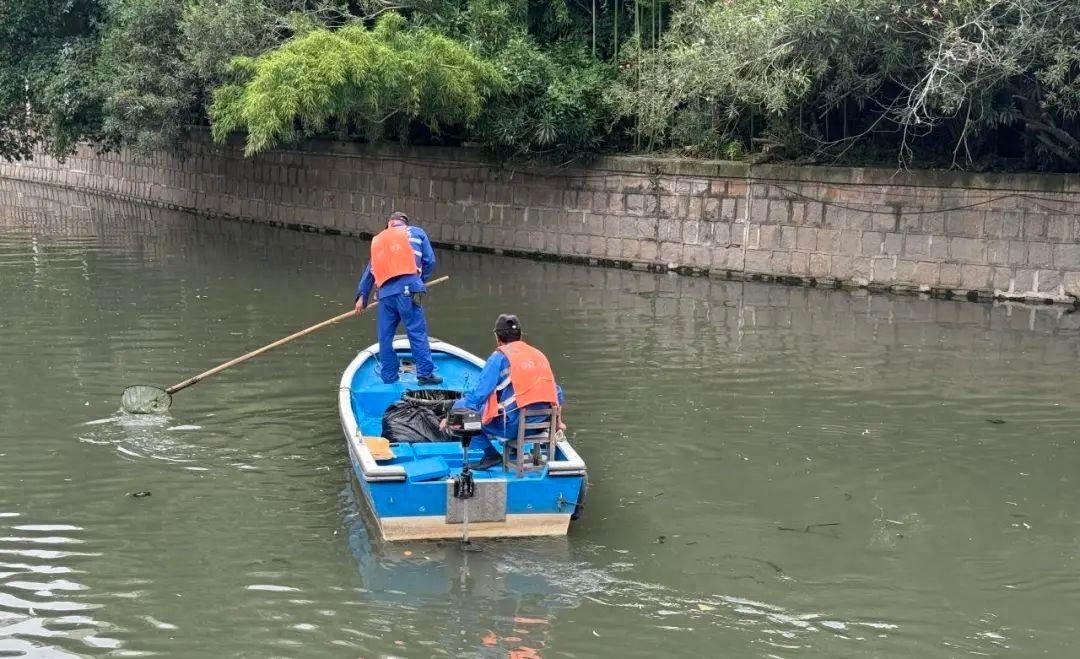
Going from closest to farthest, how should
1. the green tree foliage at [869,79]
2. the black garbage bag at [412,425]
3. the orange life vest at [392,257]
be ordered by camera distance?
the black garbage bag at [412,425], the orange life vest at [392,257], the green tree foliage at [869,79]

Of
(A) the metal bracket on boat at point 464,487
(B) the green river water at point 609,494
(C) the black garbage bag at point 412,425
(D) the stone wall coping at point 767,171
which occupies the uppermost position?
(D) the stone wall coping at point 767,171

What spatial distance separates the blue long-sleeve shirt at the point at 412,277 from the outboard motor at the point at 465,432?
7.33 feet

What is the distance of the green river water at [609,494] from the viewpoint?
20.9 feet

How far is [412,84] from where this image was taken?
57.9 ft

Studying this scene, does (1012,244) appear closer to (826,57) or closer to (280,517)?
(826,57)

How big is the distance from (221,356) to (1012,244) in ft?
33.3

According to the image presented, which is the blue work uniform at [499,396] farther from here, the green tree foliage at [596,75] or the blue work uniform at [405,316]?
the green tree foliage at [596,75]

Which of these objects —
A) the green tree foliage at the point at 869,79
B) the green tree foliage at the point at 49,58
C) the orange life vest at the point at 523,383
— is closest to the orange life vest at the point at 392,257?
the orange life vest at the point at 523,383

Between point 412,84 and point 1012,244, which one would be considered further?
point 412,84

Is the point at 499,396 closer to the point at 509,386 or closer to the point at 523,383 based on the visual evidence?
the point at 509,386

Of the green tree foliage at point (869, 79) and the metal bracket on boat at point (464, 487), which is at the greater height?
the green tree foliage at point (869, 79)

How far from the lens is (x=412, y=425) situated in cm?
845

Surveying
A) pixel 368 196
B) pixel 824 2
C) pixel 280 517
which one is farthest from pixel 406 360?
pixel 368 196

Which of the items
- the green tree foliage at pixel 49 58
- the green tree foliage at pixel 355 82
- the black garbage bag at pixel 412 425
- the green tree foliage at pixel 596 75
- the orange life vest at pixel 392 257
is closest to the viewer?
the black garbage bag at pixel 412 425
